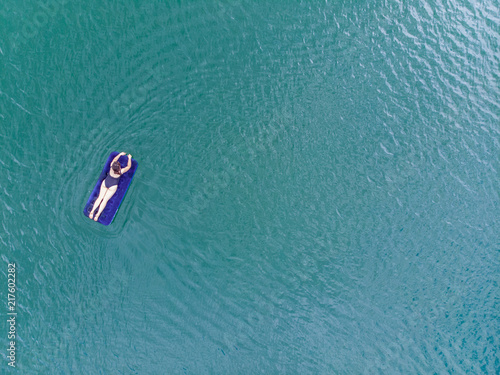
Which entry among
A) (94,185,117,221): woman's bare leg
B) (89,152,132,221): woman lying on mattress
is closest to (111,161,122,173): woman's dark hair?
(89,152,132,221): woman lying on mattress

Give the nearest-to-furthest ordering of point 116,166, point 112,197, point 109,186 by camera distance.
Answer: point 116,166 → point 109,186 → point 112,197

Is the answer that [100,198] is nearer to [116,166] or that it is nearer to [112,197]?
[112,197]

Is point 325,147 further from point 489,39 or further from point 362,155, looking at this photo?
point 489,39

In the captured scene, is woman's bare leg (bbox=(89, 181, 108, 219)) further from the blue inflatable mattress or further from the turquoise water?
the turquoise water

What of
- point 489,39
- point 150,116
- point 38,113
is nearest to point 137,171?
point 150,116

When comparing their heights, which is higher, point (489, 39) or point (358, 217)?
point (489, 39)

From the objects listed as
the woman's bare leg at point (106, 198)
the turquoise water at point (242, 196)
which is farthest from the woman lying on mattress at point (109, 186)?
the turquoise water at point (242, 196)

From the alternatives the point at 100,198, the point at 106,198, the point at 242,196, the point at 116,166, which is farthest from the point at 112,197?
the point at 242,196

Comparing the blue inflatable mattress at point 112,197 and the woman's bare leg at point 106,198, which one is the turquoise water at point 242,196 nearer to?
the blue inflatable mattress at point 112,197
